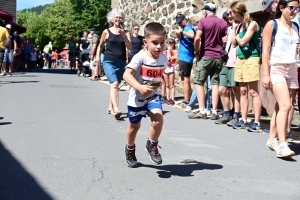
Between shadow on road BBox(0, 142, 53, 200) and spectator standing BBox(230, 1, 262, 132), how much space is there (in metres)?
3.68

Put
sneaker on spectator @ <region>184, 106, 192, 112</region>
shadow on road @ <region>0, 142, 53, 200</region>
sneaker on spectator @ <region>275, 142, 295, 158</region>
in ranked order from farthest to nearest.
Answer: sneaker on spectator @ <region>184, 106, 192, 112</region> → sneaker on spectator @ <region>275, 142, 295, 158</region> → shadow on road @ <region>0, 142, 53, 200</region>

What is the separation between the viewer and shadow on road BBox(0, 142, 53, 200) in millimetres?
4430

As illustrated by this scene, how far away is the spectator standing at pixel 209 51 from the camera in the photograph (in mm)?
9227

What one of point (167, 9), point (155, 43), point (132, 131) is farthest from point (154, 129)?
point (167, 9)

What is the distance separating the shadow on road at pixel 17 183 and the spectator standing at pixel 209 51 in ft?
14.4

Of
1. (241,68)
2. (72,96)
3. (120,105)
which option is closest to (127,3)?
(72,96)

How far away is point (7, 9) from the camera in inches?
1740

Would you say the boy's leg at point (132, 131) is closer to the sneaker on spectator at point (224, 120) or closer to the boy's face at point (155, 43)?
the boy's face at point (155, 43)

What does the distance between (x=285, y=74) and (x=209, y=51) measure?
296 cm

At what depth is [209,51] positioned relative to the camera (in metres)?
9.30

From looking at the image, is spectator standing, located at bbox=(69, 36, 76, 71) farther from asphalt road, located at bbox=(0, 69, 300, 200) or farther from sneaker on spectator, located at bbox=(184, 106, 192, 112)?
asphalt road, located at bbox=(0, 69, 300, 200)

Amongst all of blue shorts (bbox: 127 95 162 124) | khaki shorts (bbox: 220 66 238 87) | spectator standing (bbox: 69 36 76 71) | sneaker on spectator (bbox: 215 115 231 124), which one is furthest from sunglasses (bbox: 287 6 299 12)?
spectator standing (bbox: 69 36 76 71)

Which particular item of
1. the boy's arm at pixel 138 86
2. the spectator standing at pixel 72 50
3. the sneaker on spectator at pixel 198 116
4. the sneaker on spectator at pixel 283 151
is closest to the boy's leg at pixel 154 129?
the boy's arm at pixel 138 86

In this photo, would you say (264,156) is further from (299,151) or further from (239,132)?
(239,132)
